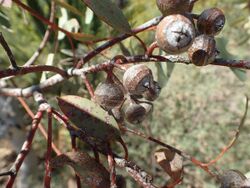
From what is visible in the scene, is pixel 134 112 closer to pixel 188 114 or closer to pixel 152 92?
pixel 152 92

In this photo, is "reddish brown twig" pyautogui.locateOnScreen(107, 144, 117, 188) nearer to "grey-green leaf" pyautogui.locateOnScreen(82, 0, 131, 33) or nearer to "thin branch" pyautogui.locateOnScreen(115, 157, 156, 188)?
"thin branch" pyautogui.locateOnScreen(115, 157, 156, 188)

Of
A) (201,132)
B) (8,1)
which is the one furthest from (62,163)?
(201,132)

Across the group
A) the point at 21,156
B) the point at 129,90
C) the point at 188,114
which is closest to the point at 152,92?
the point at 129,90

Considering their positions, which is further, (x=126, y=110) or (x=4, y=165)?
(x=4, y=165)

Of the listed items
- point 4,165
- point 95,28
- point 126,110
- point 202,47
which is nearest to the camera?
point 202,47

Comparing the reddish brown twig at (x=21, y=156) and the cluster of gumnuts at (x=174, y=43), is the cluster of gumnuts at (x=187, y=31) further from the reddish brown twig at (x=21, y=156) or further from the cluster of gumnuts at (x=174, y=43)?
the reddish brown twig at (x=21, y=156)

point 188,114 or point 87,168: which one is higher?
point 87,168

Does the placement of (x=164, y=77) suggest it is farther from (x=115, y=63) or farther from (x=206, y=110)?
(x=206, y=110)
